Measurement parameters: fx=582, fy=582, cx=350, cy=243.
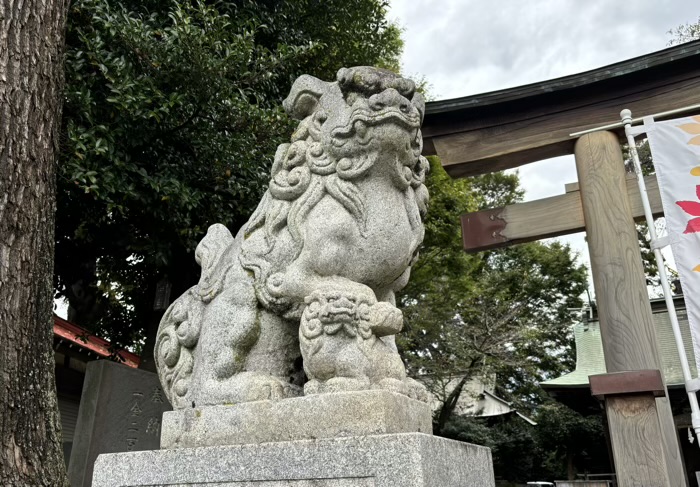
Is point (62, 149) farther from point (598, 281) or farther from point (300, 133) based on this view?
point (598, 281)

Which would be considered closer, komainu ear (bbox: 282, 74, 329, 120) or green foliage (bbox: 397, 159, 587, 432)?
komainu ear (bbox: 282, 74, 329, 120)

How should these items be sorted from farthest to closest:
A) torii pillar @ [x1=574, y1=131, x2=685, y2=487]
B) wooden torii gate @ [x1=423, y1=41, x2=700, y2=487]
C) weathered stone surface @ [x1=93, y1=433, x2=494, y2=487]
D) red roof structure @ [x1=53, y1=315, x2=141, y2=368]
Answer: red roof structure @ [x1=53, y1=315, x2=141, y2=368] → wooden torii gate @ [x1=423, y1=41, x2=700, y2=487] → torii pillar @ [x1=574, y1=131, x2=685, y2=487] → weathered stone surface @ [x1=93, y1=433, x2=494, y2=487]

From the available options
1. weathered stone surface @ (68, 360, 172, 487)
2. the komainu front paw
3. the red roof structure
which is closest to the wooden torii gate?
the komainu front paw

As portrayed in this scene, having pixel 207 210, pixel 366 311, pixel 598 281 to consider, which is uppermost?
pixel 207 210

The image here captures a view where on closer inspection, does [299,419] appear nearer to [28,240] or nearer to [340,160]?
[340,160]

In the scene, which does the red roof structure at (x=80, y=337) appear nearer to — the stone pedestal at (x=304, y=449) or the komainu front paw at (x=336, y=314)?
the stone pedestal at (x=304, y=449)

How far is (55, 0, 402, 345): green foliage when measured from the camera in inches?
191

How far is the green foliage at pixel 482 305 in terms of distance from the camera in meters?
10.6

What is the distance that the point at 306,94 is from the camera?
2.65 m

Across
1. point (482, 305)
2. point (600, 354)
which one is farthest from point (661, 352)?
point (482, 305)

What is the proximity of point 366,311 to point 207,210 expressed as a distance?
422 centimetres

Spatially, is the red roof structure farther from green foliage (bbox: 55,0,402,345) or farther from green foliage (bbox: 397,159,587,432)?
green foliage (bbox: 397,159,587,432)

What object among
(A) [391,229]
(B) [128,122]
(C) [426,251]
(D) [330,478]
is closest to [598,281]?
(A) [391,229]

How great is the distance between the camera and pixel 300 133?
260 cm
